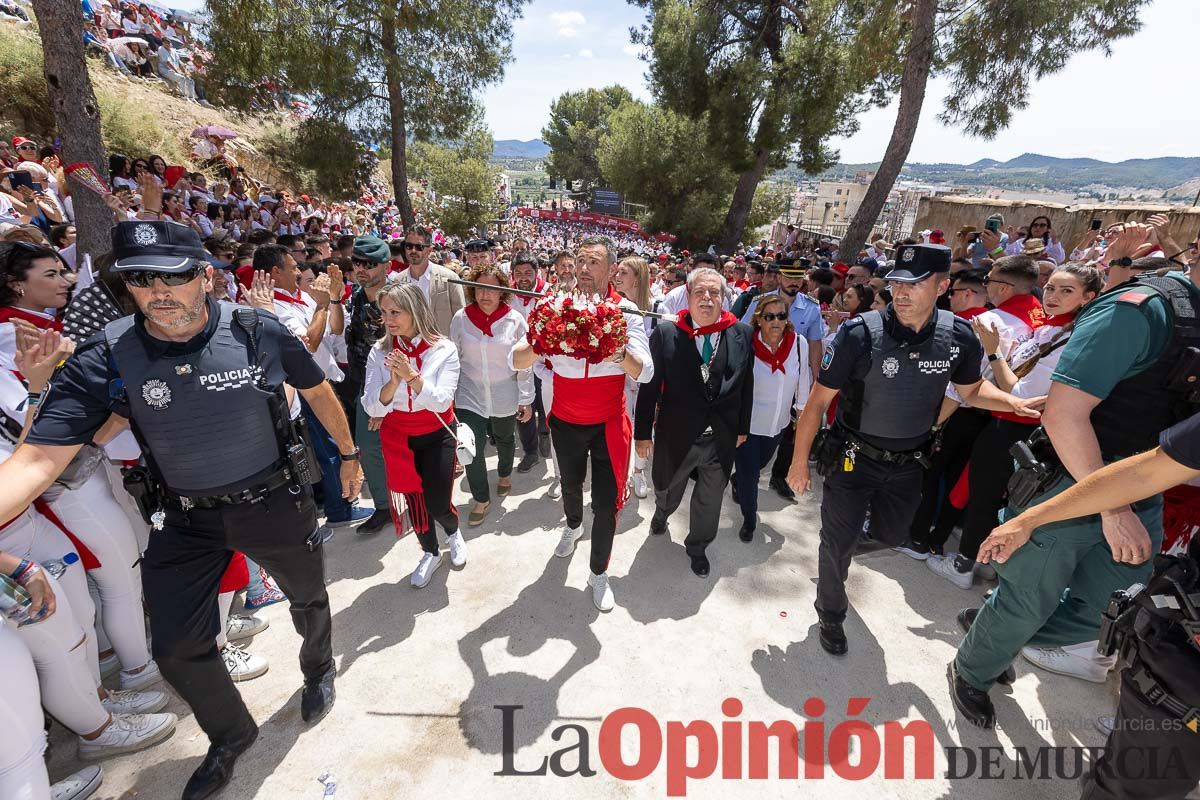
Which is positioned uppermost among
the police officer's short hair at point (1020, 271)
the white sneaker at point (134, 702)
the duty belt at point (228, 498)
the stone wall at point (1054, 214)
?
the stone wall at point (1054, 214)

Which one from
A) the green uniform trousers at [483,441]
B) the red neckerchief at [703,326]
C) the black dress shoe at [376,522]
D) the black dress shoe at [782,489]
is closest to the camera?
the red neckerchief at [703,326]

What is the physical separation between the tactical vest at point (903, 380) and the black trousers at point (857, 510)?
246 millimetres

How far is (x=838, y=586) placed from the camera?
3.35 m

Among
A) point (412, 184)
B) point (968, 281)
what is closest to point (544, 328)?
point (968, 281)

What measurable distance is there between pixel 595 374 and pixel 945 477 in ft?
10.2

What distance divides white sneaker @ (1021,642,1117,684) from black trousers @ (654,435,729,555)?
82.2 inches

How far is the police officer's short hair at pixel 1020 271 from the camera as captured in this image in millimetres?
4094

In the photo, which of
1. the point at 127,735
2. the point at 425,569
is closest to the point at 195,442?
the point at 127,735

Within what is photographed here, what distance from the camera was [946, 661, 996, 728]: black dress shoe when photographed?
9.58 feet

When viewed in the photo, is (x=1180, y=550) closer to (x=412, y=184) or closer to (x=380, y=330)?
(x=380, y=330)

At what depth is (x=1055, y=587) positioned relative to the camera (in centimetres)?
257

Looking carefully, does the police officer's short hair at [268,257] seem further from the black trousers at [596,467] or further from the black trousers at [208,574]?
the black trousers at [596,467]

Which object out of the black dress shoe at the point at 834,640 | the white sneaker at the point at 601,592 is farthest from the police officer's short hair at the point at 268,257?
the black dress shoe at the point at 834,640

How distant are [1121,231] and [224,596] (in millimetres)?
6490
